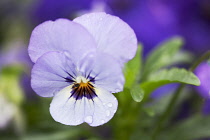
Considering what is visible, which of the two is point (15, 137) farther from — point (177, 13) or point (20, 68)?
point (177, 13)

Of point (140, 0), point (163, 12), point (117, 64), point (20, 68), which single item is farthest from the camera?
point (140, 0)

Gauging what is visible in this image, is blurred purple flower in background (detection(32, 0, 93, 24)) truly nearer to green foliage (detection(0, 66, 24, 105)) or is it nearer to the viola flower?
green foliage (detection(0, 66, 24, 105))

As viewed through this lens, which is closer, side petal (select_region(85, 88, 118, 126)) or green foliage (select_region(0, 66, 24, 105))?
side petal (select_region(85, 88, 118, 126))

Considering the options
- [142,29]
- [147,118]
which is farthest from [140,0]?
[147,118]

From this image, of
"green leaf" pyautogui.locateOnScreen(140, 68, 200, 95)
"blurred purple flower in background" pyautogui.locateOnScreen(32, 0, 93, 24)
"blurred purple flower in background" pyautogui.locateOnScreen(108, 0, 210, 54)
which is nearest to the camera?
"green leaf" pyautogui.locateOnScreen(140, 68, 200, 95)

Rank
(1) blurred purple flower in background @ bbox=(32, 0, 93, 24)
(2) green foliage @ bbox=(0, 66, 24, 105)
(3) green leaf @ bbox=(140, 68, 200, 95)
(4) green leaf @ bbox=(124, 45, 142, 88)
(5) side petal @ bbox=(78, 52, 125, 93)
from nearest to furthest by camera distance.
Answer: (5) side petal @ bbox=(78, 52, 125, 93) < (3) green leaf @ bbox=(140, 68, 200, 95) < (4) green leaf @ bbox=(124, 45, 142, 88) < (2) green foliage @ bbox=(0, 66, 24, 105) < (1) blurred purple flower in background @ bbox=(32, 0, 93, 24)

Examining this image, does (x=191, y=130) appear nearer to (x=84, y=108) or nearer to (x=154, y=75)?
(x=154, y=75)

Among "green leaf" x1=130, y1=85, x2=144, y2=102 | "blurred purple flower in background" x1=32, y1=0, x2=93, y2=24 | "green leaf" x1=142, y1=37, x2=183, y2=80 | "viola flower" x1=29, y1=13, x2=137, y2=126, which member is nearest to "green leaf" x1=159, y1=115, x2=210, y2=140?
"green leaf" x1=142, y1=37, x2=183, y2=80
